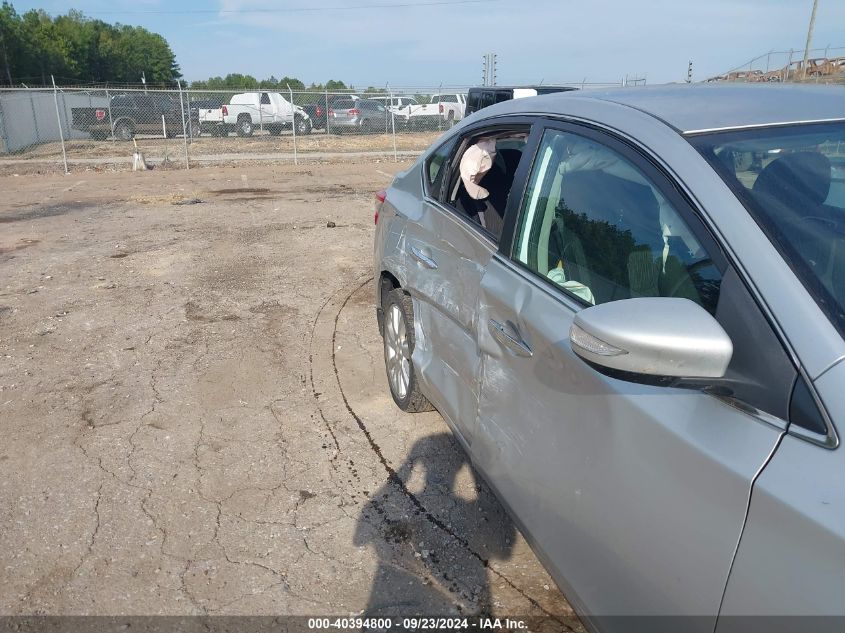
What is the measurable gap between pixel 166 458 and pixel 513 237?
2.34 m

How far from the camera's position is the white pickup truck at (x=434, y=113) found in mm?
26359

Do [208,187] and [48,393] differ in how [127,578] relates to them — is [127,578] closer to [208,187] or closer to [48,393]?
[48,393]

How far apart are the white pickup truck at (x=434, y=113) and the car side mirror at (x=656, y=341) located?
25.6 metres

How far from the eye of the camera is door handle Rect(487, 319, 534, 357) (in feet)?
7.43

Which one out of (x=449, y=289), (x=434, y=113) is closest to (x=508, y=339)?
(x=449, y=289)

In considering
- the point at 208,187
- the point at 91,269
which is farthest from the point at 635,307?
the point at 208,187

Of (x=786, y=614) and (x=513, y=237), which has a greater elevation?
(x=513, y=237)

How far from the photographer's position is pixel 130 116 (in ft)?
78.0

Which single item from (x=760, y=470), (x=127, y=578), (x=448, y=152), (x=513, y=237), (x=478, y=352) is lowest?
(x=127, y=578)

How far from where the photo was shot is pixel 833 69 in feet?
38.0

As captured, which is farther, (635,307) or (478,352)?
(478,352)

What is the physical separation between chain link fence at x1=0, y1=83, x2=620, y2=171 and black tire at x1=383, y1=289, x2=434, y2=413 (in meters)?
16.5

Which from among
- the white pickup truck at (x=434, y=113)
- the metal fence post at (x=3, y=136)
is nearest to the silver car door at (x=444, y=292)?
the metal fence post at (x=3, y=136)

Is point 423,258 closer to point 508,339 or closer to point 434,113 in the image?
point 508,339
